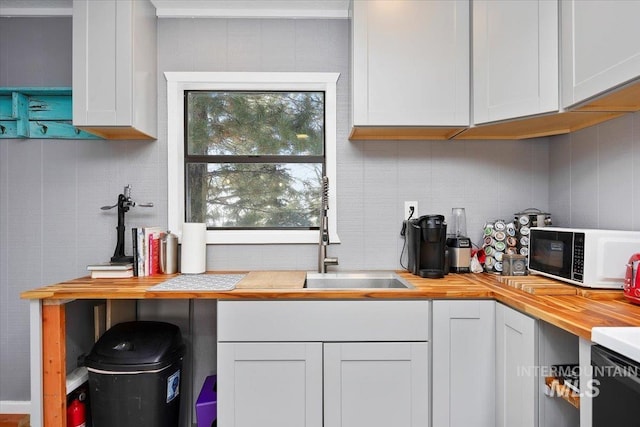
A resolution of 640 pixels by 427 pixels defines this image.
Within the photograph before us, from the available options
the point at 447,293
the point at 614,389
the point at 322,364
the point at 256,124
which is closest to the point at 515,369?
the point at 447,293

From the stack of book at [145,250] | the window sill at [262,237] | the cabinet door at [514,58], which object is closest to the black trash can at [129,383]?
the stack of book at [145,250]

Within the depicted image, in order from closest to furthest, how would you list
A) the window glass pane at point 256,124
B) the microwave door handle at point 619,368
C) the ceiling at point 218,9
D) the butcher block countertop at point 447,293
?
the microwave door handle at point 619,368 < the butcher block countertop at point 447,293 < the ceiling at point 218,9 < the window glass pane at point 256,124

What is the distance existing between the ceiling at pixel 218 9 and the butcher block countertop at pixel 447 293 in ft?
5.13

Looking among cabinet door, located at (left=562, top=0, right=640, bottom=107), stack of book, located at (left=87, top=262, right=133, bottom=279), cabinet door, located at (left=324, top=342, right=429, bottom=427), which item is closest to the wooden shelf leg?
stack of book, located at (left=87, top=262, right=133, bottom=279)

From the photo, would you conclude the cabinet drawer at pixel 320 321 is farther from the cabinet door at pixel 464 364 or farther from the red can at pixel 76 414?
the red can at pixel 76 414

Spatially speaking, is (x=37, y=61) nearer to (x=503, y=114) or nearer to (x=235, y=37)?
(x=235, y=37)

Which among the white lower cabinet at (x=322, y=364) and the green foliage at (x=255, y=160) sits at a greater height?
the green foliage at (x=255, y=160)

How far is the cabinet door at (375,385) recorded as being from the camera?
155 centimetres

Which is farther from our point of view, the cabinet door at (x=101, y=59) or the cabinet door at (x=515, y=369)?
the cabinet door at (x=101, y=59)

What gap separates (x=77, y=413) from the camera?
1.65m

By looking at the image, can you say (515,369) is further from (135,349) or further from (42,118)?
(42,118)

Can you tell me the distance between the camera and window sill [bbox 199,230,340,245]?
83.3 inches

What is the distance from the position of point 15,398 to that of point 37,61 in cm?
204

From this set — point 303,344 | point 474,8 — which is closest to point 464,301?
point 303,344
